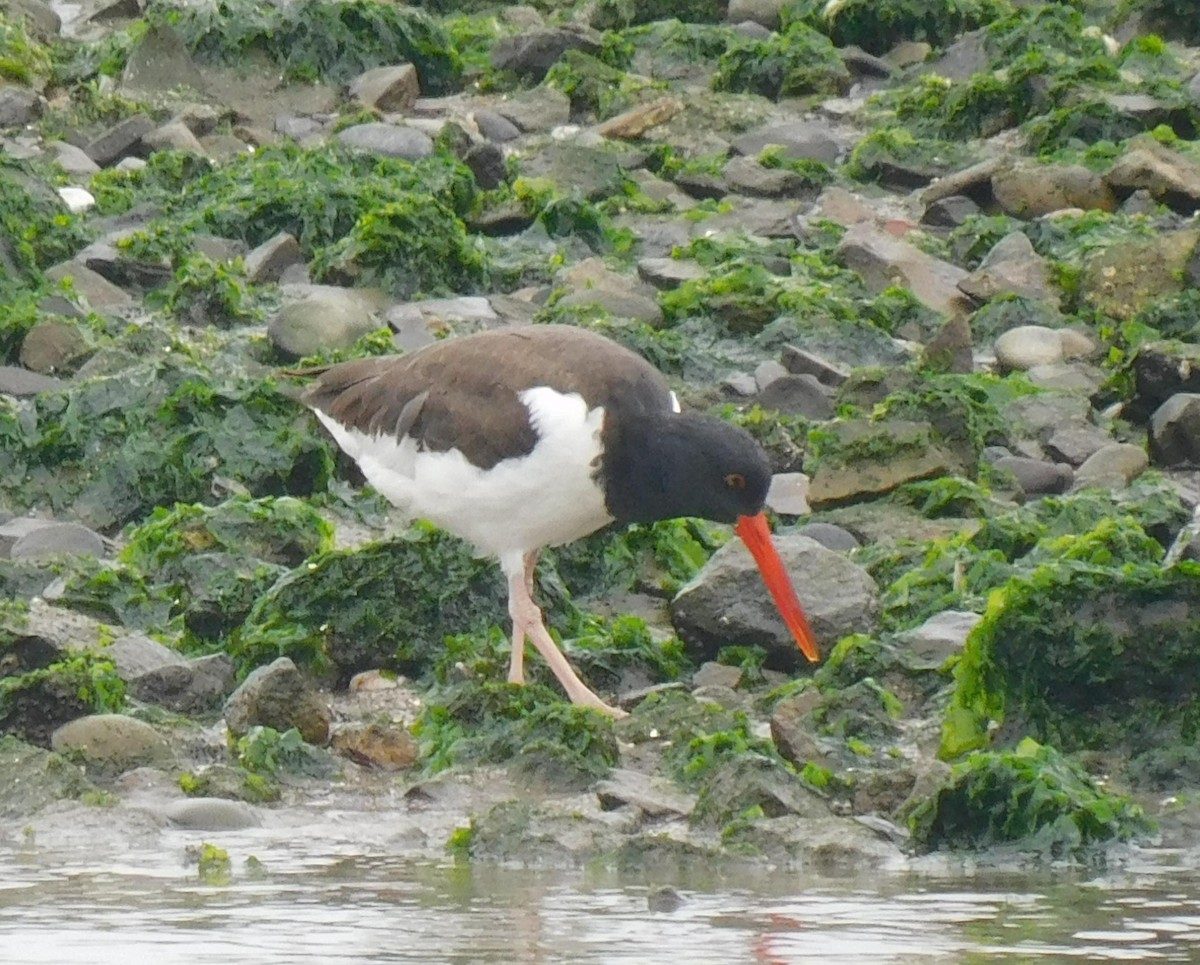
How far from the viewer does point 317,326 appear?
930cm

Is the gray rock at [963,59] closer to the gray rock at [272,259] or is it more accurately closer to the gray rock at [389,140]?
the gray rock at [389,140]

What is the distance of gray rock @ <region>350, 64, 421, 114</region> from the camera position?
12.3m

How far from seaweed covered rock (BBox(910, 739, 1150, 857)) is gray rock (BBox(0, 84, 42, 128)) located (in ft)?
24.9

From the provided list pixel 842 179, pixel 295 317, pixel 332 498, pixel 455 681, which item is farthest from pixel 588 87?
pixel 455 681

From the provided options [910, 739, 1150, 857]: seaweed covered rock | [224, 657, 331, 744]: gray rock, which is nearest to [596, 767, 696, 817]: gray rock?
[910, 739, 1150, 857]: seaweed covered rock

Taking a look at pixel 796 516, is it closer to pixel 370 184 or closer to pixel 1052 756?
pixel 1052 756

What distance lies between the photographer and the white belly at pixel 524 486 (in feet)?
22.1

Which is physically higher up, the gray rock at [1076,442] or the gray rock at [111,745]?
the gray rock at [1076,442]

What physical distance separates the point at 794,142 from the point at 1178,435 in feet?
12.6

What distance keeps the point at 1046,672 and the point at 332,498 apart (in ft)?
9.85

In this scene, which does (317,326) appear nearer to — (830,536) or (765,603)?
(830,536)

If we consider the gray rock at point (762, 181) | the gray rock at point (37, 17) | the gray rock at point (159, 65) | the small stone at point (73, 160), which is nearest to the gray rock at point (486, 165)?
the gray rock at point (762, 181)

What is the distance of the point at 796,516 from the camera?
800 cm

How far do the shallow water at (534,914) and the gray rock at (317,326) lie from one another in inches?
152
